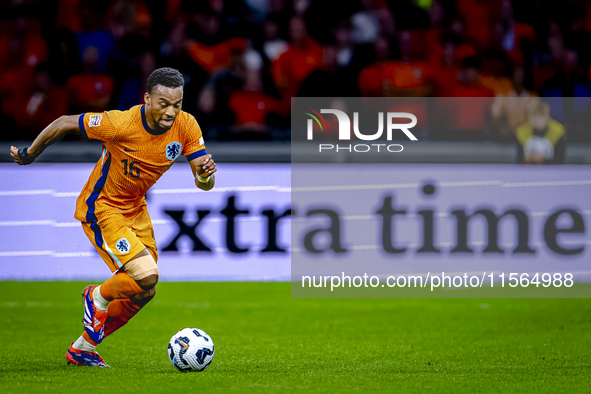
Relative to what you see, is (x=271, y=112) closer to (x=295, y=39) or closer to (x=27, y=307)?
(x=295, y=39)

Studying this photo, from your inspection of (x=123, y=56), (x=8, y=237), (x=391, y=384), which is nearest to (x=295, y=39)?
(x=123, y=56)

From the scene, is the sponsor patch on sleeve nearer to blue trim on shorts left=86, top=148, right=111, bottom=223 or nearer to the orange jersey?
the orange jersey

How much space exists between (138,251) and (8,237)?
3.48 metres

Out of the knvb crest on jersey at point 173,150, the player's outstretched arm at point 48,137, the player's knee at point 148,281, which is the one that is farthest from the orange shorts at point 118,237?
the player's outstretched arm at point 48,137

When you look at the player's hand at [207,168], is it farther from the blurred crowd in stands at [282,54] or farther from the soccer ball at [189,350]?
the blurred crowd in stands at [282,54]

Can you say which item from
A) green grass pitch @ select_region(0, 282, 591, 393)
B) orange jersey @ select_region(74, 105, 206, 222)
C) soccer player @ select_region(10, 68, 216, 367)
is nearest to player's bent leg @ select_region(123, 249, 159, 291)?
soccer player @ select_region(10, 68, 216, 367)

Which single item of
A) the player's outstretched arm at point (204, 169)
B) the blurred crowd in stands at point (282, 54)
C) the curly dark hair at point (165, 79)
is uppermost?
the blurred crowd in stands at point (282, 54)

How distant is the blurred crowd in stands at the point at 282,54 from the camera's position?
8.87m

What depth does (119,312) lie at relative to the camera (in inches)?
190

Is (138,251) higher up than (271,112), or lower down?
lower down

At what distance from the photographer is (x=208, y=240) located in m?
7.65

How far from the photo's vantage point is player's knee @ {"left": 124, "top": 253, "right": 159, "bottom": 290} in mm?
4609

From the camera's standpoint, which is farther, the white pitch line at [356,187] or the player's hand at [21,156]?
the white pitch line at [356,187]

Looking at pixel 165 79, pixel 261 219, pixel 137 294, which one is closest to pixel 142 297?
pixel 137 294
